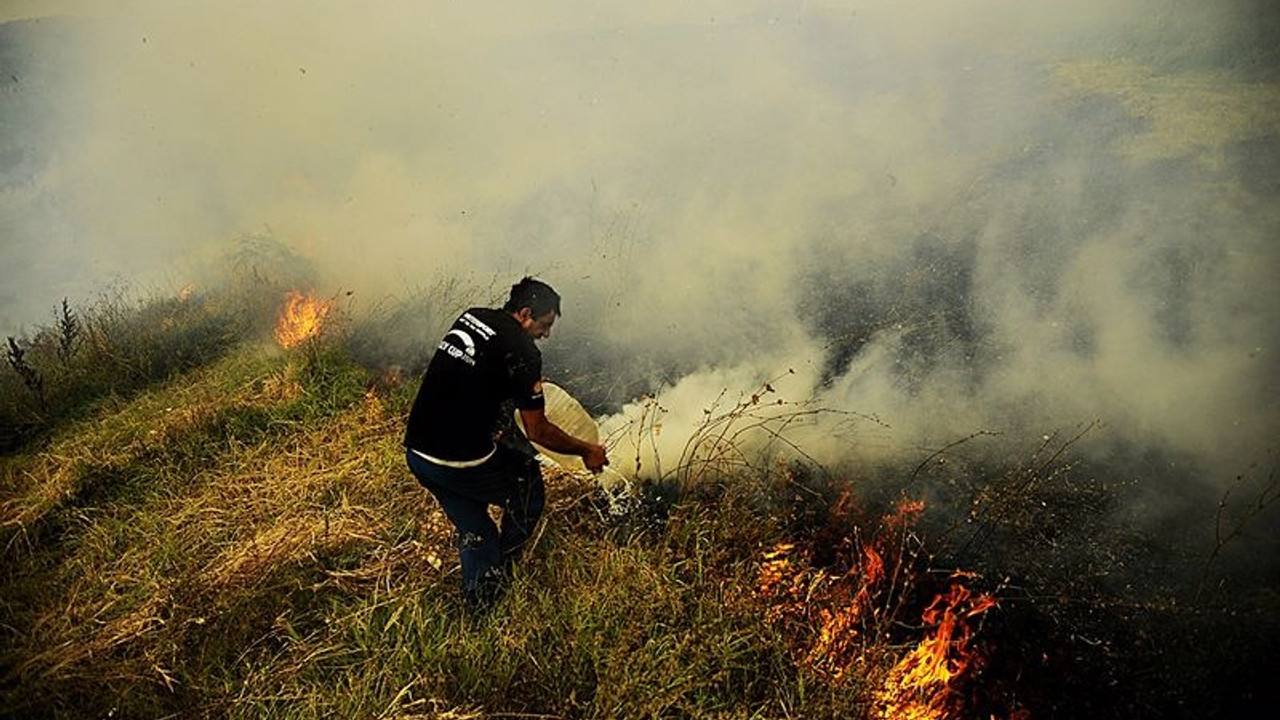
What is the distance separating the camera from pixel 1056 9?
10484 millimetres

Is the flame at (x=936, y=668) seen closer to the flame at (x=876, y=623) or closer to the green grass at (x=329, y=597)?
the flame at (x=876, y=623)

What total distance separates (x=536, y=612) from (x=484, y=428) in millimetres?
920

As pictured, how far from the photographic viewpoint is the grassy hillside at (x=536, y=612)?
2832mm

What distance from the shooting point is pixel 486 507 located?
329 cm

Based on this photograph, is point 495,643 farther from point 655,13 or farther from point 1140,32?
point 1140,32

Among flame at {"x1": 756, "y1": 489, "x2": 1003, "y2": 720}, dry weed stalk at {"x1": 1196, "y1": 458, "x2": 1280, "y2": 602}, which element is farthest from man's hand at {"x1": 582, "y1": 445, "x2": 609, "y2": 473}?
dry weed stalk at {"x1": 1196, "y1": 458, "x2": 1280, "y2": 602}

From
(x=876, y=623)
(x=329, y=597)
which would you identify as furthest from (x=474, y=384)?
(x=876, y=623)

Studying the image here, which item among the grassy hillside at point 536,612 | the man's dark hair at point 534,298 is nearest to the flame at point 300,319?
the grassy hillside at point 536,612

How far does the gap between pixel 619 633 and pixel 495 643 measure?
0.59m

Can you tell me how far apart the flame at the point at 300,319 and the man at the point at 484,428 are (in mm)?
3823

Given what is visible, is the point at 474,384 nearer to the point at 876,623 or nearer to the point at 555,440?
the point at 555,440

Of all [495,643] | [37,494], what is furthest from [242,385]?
[495,643]

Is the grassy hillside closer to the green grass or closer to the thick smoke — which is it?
the green grass

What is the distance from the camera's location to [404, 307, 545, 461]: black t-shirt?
302 centimetres
